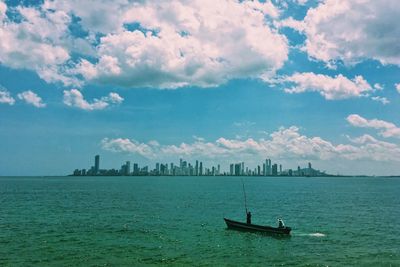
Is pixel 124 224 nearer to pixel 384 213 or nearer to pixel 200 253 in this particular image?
pixel 200 253

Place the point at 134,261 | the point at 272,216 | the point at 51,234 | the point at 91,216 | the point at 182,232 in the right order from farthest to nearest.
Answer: the point at 272,216
the point at 91,216
the point at 182,232
the point at 51,234
the point at 134,261

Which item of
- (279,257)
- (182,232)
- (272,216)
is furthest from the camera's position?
(272,216)

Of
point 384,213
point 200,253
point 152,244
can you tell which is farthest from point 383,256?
point 384,213

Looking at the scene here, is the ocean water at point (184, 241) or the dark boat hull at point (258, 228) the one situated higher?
the dark boat hull at point (258, 228)

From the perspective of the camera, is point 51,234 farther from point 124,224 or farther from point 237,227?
point 237,227

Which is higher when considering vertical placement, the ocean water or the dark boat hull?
the dark boat hull

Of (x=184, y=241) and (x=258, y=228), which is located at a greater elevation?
(x=258, y=228)

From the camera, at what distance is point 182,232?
5291cm

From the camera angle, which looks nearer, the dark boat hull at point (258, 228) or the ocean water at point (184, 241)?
the ocean water at point (184, 241)

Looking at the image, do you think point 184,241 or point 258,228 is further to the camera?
point 258,228

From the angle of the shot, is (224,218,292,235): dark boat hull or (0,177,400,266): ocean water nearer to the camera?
(0,177,400,266): ocean water

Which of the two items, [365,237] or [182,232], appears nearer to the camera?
[365,237]

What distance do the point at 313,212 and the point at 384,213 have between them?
45.4ft

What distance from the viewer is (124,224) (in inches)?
2343
